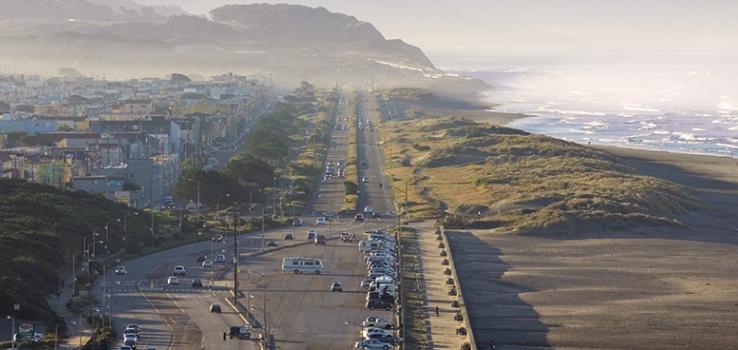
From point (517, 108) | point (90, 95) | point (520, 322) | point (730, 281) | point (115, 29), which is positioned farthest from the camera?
point (115, 29)

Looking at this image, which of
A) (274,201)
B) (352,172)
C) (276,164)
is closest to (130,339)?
(274,201)

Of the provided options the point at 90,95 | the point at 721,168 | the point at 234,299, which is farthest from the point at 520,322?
the point at 90,95

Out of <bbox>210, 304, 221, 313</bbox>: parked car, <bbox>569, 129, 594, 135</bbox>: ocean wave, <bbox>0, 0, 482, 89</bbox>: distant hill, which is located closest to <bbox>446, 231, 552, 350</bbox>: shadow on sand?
<bbox>210, 304, 221, 313</bbox>: parked car

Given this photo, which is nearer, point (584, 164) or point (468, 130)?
point (584, 164)

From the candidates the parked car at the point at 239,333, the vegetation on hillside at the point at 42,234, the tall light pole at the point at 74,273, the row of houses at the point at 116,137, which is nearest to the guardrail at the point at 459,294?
the parked car at the point at 239,333

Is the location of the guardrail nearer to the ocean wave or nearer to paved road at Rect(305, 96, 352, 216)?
paved road at Rect(305, 96, 352, 216)

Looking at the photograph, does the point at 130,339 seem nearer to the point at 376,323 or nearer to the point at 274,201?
the point at 376,323

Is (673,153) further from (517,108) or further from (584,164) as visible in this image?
(517,108)
